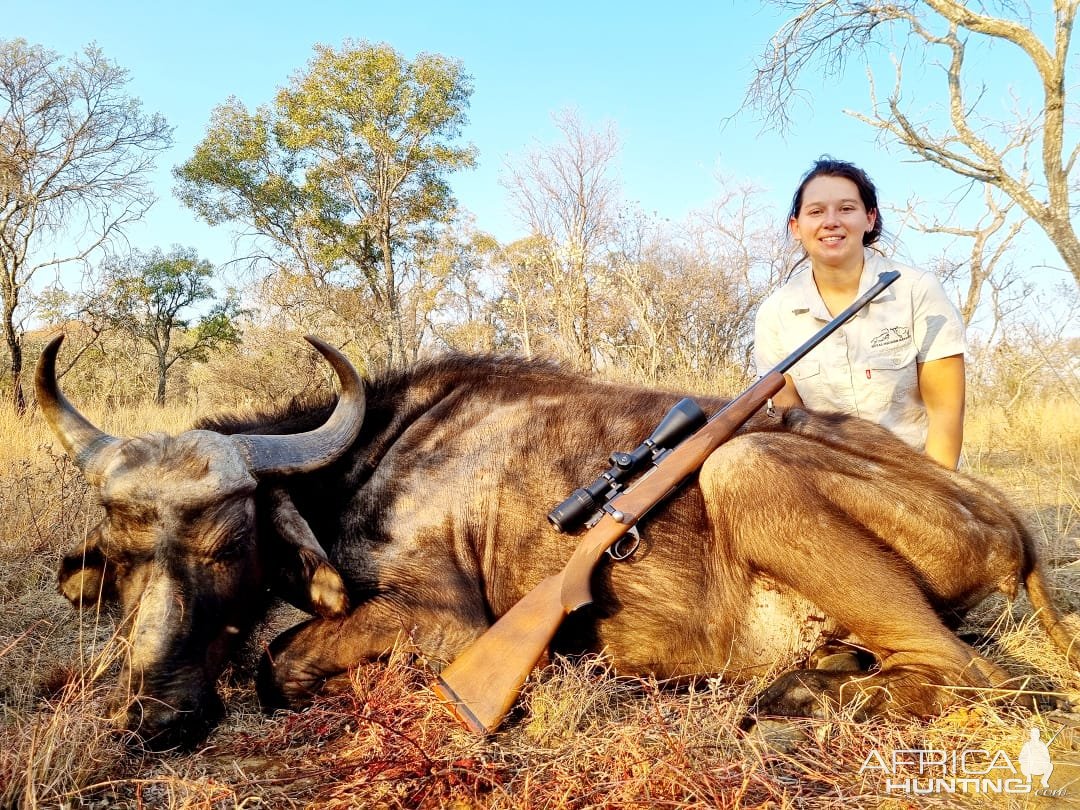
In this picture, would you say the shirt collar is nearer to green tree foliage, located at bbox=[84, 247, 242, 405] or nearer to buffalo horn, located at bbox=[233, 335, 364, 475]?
buffalo horn, located at bbox=[233, 335, 364, 475]

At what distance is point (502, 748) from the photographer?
2162 millimetres

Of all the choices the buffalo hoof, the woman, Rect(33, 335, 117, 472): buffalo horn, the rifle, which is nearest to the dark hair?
the woman

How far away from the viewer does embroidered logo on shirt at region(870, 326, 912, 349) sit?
3.84 metres

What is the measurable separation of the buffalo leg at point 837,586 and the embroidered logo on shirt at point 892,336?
1.55 meters

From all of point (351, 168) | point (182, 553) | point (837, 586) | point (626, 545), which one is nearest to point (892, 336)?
point (837, 586)

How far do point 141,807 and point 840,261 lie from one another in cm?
396

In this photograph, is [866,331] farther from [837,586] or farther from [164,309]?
[164,309]

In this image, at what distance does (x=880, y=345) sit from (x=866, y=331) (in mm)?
110

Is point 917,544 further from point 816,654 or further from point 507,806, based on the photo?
point 507,806

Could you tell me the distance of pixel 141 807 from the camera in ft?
5.98

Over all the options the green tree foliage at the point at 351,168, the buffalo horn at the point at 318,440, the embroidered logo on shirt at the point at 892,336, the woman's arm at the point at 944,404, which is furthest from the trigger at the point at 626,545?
the green tree foliage at the point at 351,168

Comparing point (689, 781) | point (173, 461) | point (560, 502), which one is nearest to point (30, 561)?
point (173, 461)

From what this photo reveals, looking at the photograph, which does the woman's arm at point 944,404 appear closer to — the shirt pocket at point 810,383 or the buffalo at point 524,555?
the shirt pocket at point 810,383
